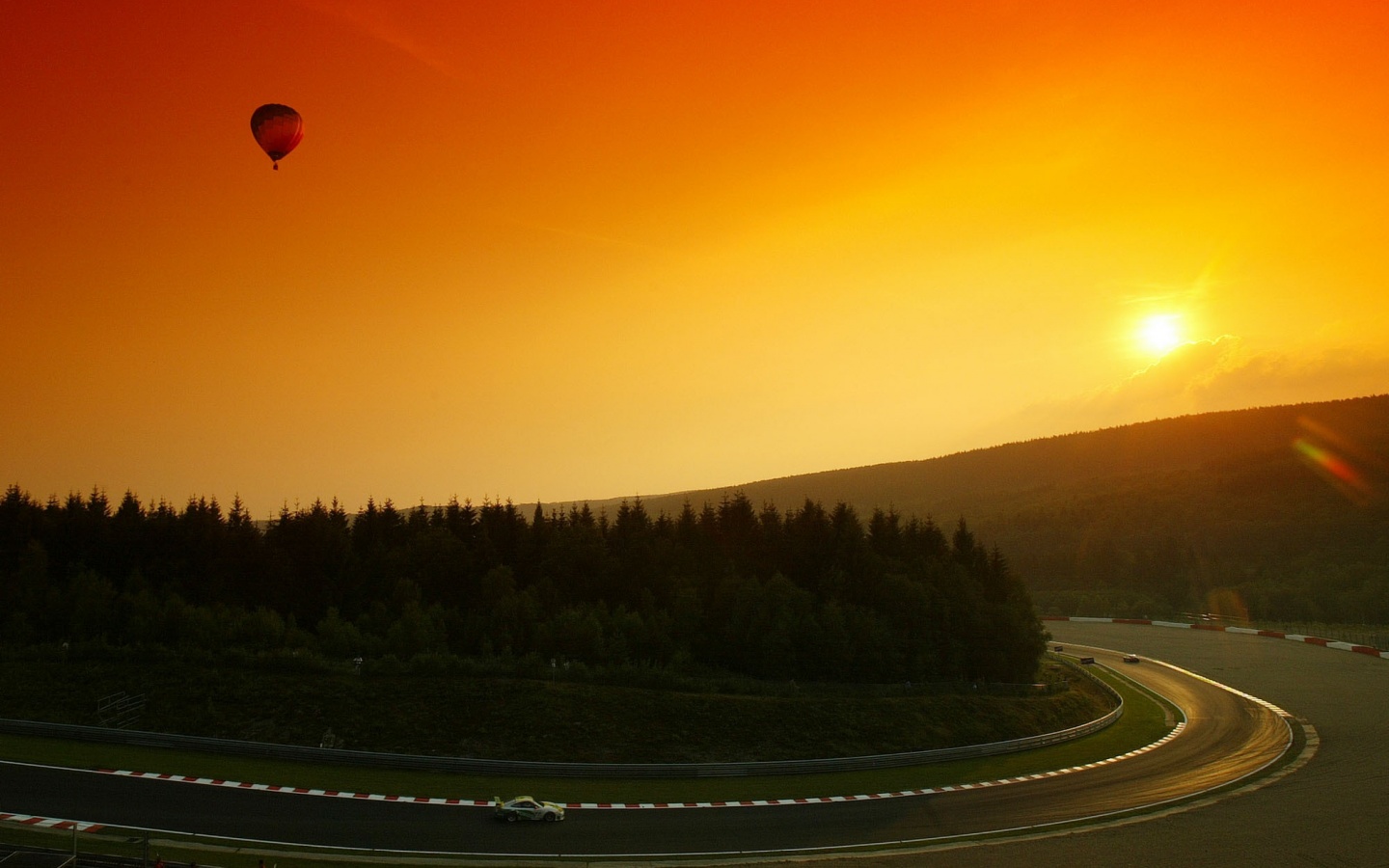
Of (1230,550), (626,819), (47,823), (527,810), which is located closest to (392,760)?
(527,810)

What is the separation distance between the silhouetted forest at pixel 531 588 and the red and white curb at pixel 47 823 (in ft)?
77.1

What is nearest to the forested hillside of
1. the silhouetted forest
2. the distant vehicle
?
the silhouetted forest

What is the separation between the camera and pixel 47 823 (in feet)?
89.6

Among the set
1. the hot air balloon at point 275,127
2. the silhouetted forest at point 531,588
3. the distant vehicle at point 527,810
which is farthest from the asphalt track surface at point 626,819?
the hot air balloon at point 275,127

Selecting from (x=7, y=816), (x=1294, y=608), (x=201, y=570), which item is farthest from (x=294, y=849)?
(x=1294, y=608)

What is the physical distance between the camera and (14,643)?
51594mm

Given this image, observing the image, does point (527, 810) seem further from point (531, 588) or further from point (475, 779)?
point (531, 588)

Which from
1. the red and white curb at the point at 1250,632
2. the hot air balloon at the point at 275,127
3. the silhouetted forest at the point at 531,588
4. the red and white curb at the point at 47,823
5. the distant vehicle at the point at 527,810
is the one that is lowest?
the red and white curb at the point at 1250,632

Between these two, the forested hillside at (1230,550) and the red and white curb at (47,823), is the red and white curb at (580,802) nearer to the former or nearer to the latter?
the red and white curb at (47,823)

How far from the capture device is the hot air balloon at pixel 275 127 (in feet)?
137

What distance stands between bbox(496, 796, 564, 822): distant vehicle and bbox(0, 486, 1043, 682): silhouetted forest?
68.2 ft

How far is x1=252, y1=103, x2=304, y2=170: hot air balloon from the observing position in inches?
1640

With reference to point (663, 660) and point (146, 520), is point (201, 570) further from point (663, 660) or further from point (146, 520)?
point (663, 660)

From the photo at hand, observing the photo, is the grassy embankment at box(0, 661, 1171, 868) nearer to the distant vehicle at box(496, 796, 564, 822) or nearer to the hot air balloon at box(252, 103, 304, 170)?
the distant vehicle at box(496, 796, 564, 822)
